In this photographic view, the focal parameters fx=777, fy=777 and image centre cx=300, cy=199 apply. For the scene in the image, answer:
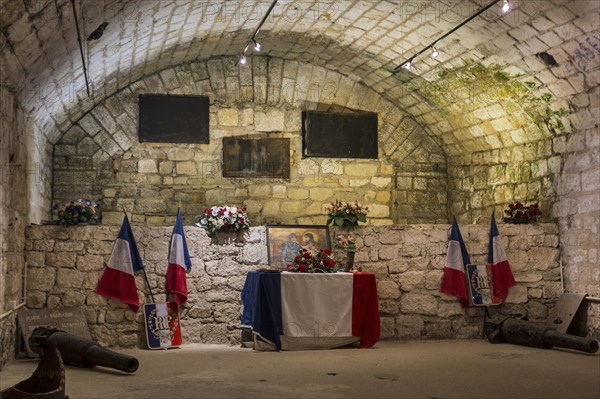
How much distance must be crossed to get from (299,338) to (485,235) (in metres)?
2.72

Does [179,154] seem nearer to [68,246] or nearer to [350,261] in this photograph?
[68,246]

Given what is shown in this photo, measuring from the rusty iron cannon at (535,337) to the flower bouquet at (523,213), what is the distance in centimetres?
128

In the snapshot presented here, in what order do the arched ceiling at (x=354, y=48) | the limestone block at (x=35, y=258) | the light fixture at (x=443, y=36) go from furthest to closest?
the limestone block at (x=35, y=258) → the light fixture at (x=443, y=36) → the arched ceiling at (x=354, y=48)

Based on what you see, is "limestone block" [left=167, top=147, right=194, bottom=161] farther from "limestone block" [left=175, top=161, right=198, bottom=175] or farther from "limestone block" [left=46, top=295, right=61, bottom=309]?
"limestone block" [left=46, top=295, right=61, bottom=309]

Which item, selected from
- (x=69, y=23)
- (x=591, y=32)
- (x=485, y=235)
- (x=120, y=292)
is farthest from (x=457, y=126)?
(x=69, y=23)

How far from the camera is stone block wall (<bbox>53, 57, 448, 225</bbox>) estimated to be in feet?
34.7

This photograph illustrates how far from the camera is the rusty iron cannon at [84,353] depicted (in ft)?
21.4

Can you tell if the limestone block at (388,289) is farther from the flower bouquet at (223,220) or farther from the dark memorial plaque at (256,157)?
the dark memorial plaque at (256,157)

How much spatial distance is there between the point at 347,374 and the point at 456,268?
9.91ft

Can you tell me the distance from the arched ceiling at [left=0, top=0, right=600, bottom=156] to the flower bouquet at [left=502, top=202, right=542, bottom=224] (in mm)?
921

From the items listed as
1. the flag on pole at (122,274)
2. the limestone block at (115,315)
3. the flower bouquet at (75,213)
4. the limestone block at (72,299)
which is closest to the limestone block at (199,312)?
the flag on pole at (122,274)

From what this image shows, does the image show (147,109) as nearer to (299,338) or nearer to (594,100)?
(299,338)

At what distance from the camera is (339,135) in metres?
11.3

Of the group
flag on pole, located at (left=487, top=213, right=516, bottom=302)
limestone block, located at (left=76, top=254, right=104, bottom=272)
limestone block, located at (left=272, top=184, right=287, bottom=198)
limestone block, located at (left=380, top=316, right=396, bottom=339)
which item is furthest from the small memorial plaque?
limestone block, located at (left=76, top=254, right=104, bottom=272)
